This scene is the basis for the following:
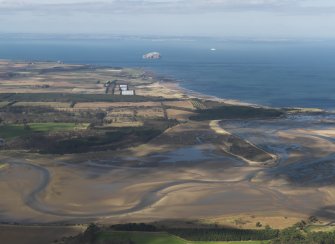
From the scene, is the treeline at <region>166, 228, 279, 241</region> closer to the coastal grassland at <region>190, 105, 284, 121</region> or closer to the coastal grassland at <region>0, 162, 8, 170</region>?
the coastal grassland at <region>0, 162, 8, 170</region>

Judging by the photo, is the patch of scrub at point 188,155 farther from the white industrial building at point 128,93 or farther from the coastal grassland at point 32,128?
the white industrial building at point 128,93

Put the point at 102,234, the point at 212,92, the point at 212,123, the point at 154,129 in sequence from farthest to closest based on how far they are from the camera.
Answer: the point at 212,92 → the point at 212,123 → the point at 154,129 → the point at 102,234

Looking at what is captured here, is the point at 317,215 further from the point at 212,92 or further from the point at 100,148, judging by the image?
the point at 212,92

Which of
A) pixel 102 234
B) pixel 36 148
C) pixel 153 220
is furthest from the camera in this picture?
pixel 36 148

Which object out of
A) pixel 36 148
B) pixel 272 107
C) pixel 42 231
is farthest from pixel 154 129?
pixel 42 231

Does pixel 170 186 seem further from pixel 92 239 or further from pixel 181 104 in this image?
pixel 181 104

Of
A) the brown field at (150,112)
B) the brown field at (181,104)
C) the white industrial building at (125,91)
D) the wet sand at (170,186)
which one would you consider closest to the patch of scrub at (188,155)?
the wet sand at (170,186)

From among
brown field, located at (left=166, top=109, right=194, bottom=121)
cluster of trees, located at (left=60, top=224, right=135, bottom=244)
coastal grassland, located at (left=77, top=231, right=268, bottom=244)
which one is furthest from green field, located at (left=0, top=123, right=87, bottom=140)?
coastal grassland, located at (left=77, top=231, right=268, bottom=244)
